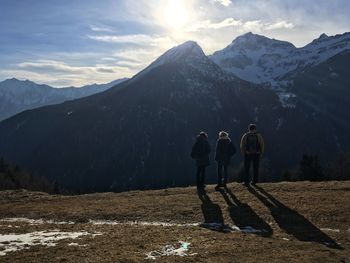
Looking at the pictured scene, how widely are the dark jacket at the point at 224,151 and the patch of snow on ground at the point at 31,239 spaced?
12035mm

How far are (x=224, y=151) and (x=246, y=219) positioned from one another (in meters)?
8.74

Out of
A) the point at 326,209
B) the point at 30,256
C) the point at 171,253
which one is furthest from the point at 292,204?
the point at 30,256

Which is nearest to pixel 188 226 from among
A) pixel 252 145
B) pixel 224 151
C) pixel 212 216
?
pixel 212 216

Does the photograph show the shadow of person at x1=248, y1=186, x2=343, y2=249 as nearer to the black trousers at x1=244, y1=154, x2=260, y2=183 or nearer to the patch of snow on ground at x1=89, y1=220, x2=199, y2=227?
the patch of snow on ground at x1=89, y1=220, x2=199, y2=227

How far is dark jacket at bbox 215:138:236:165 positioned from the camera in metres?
29.8

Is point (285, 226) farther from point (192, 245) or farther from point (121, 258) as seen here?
point (121, 258)

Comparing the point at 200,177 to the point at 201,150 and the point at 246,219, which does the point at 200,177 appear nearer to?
the point at 201,150

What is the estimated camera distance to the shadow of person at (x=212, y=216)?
67.3ft

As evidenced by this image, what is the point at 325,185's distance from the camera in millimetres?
28484

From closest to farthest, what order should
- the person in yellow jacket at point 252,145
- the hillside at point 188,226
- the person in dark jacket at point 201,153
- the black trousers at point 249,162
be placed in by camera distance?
the hillside at point 188,226, the person in yellow jacket at point 252,145, the black trousers at point 249,162, the person in dark jacket at point 201,153

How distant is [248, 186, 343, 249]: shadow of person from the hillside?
0.04 meters

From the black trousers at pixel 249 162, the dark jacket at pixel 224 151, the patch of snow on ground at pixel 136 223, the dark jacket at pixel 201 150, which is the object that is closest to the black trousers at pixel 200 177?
the dark jacket at pixel 201 150

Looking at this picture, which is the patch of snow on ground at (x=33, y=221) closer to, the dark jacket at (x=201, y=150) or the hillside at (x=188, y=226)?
the hillside at (x=188, y=226)

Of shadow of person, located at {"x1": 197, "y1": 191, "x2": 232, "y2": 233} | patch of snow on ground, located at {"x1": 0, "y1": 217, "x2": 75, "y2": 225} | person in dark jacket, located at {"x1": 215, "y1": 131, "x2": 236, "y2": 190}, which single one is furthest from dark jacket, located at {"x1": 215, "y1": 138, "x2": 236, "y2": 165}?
patch of snow on ground, located at {"x1": 0, "y1": 217, "x2": 75, "y2": 225}
